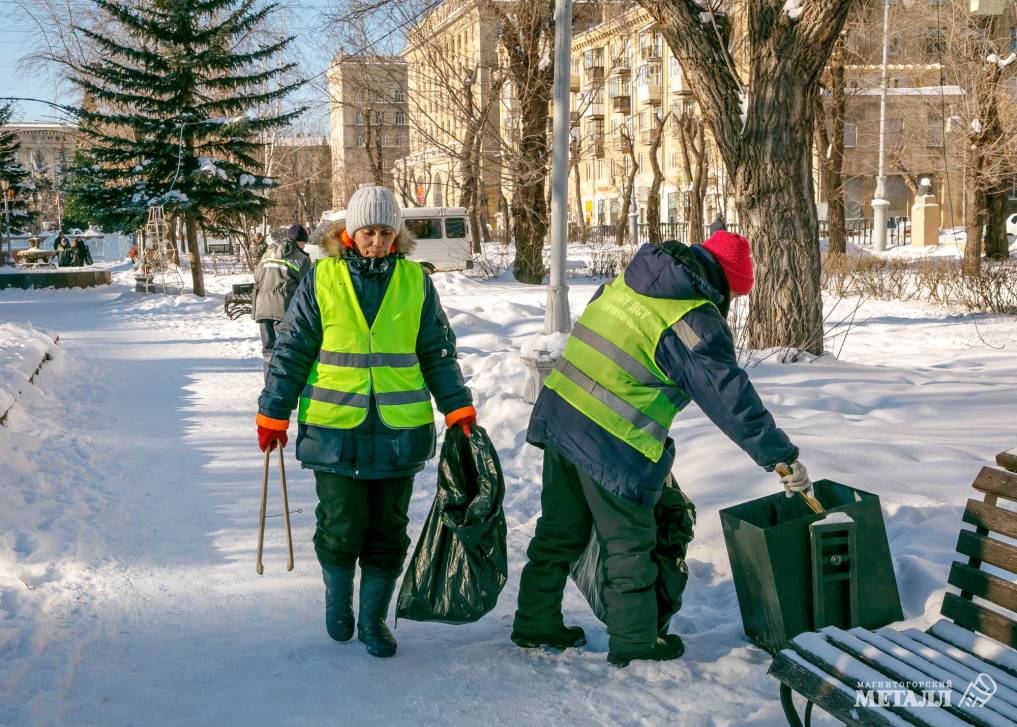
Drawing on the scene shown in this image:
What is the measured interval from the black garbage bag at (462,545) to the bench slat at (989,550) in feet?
5.28

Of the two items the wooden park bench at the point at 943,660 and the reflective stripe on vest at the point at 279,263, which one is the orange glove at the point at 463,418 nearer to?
the wooden park bench at the point at 943,660

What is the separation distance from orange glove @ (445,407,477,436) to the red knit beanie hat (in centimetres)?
112

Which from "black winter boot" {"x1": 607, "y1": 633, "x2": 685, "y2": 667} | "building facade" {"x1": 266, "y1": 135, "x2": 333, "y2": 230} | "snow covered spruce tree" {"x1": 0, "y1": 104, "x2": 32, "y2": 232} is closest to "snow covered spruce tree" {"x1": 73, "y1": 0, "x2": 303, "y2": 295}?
"building facade" {"x1": 266, "y1": 135, "x2": 333, "y2": 230}

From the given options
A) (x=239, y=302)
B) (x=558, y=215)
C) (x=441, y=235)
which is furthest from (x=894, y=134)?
(x=558, y=215)

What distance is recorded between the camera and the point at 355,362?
382 cm

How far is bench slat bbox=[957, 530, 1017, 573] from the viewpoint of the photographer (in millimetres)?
3154

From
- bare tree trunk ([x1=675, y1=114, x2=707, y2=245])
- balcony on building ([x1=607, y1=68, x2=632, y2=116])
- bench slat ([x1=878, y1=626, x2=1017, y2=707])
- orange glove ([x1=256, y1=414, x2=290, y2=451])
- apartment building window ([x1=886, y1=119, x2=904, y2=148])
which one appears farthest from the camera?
balcony on building ([x1=607, y1=68, x2=632, y2=116])

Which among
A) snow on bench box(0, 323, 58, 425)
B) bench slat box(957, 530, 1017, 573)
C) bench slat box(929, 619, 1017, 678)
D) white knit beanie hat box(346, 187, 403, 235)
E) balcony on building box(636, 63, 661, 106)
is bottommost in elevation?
bench slat box(929, 619, 1017, 678)

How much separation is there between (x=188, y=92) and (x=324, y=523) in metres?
24.5

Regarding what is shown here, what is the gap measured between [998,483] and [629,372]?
1238 mm

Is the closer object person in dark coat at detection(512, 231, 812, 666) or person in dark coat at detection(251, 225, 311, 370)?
person in dark coat at detection(512, 231, 812, 666)

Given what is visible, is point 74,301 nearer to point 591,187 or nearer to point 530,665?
point 530,665

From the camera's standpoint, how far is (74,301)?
26.1 metres

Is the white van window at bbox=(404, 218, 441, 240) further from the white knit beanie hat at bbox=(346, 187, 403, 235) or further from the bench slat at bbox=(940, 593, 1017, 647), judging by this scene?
the bench slat at bbox=(940, 593, 1017, 647)
